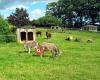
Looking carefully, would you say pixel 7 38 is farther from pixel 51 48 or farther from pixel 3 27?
pixel 51 48

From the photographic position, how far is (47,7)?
164125 millimetres

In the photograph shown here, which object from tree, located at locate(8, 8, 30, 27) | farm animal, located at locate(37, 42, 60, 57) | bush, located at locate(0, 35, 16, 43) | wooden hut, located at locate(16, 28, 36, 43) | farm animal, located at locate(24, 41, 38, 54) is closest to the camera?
farm animal, located at locate(37, 42, 60, 57)

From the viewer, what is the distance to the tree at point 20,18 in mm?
103875

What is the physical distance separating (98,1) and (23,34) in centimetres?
9759

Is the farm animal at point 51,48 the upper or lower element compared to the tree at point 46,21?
lower

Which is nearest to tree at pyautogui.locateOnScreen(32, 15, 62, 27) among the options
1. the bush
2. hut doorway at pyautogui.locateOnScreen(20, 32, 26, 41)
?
hut doorway at pyautogui.locateOnScreen(20, 32, 26, 41)

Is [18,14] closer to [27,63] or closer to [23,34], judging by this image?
[23,34]

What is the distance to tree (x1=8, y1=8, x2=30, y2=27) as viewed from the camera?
10388 centimetres

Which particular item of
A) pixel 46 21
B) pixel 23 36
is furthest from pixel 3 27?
pixel 46 21

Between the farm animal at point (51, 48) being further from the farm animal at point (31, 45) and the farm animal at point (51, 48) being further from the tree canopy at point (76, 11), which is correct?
the tree canopy at point (76, 11)

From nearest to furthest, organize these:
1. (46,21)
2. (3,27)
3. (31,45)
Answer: (31,45) → (3,27) → (46,21)

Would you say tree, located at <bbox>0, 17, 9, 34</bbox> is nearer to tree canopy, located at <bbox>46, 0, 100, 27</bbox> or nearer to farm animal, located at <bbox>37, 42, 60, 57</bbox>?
farm animal, located at <bbox>37, 42, 60, 57</bbox>

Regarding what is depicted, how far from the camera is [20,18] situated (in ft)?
341

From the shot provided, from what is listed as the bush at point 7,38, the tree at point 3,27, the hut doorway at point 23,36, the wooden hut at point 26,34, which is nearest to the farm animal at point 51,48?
the wooden hut at point 26,34
